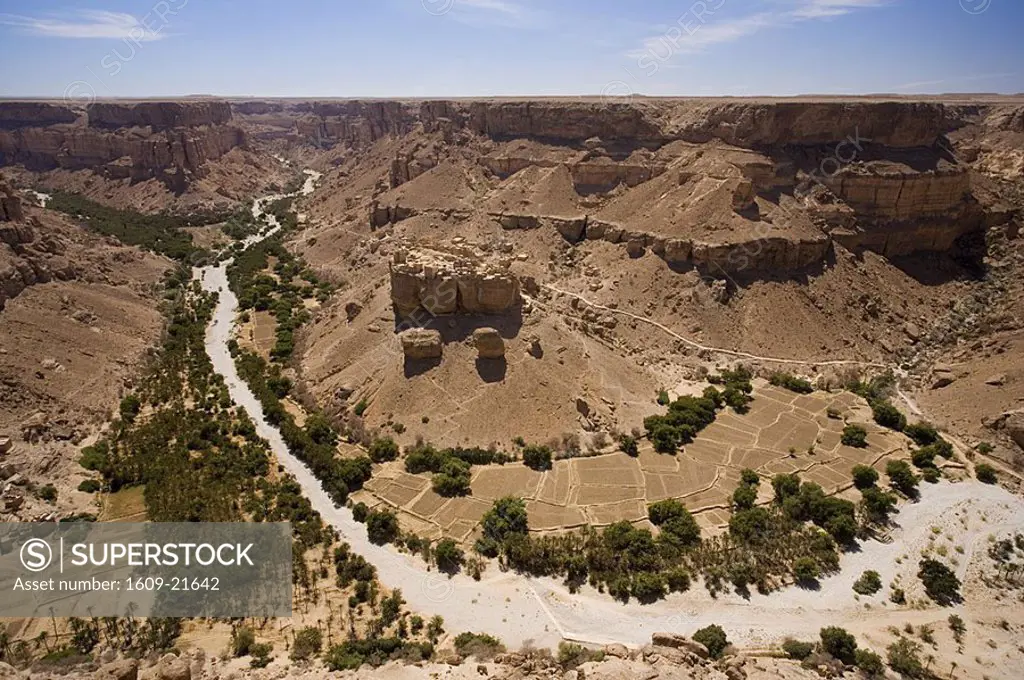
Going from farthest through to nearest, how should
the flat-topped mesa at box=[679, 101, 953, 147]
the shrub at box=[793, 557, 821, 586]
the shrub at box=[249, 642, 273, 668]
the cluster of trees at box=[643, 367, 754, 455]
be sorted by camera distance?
1. the flat-topped mesa at box=[679, 101, 953, 147]
2. the cluster of trees at box=[643, 367, 754, 455]
3. the shrub at box=[793, 557, 821, 586]
4. the shrub at box=[249, 642, 273, 668]

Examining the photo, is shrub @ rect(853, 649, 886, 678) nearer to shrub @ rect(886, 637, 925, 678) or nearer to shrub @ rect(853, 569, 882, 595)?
shrub @ rect(886, 637, 925, 678)

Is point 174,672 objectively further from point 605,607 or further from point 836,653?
point 836,653

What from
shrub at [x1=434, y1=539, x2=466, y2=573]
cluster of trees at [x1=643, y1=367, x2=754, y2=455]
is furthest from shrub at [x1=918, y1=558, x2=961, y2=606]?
shrub at [x1=434, y1=539, x2=466, y2=573]

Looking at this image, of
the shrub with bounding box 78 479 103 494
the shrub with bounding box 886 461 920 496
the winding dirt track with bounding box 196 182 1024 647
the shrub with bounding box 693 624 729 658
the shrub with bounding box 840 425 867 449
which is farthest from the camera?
the shrub with bounding box 840 425 867 449

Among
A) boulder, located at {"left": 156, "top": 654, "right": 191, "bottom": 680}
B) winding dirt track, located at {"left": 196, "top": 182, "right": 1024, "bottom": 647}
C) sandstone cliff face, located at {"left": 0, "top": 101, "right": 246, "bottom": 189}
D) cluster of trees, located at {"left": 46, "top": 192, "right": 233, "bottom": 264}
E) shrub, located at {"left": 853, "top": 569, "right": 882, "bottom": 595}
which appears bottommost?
winding dirt track, located at {"left": 196, "top": 182, "right": 1024, "bottom": 647}

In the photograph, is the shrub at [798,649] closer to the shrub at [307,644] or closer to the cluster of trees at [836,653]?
the cluster of trees at [836,653]

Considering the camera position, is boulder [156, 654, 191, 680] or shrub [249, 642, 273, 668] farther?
shrub [249, 642, 273, 668]

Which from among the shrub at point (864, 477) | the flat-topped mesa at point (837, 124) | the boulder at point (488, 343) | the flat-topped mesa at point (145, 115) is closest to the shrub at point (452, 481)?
the boulder at point (488, 343)
